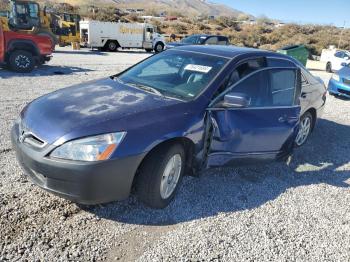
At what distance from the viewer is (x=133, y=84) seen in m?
4.28

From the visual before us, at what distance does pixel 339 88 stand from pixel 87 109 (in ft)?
33.4

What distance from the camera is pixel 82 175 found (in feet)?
9.70

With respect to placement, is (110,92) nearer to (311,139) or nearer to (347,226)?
(347,226)

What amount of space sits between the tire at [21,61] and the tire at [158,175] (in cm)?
1015

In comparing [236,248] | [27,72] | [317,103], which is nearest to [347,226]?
[236,248]

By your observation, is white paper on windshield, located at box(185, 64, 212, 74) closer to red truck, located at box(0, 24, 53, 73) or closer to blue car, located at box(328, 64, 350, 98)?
blue car, located at box(328, 64, 350, 98)

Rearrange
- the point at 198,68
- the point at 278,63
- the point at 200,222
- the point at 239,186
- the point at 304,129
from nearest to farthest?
1. the point at 200,222
2. the point at 198,68
3. the point at 239,186
4. the point at 278,63
5. the point at 304,129

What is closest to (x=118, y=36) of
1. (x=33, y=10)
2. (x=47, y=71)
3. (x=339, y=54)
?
(x=33, y=10)

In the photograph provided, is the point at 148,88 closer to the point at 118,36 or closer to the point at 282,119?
the point at 282,119

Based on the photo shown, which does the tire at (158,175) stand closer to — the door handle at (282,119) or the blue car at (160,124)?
the blue car at (160,124)

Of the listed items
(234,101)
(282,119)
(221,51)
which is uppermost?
(221,51)

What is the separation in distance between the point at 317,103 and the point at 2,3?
60.3 m

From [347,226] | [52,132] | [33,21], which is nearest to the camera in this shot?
[52,132]

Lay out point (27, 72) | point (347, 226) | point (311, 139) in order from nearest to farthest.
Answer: point (347, 226), point (311, 139), point (27, 72)
